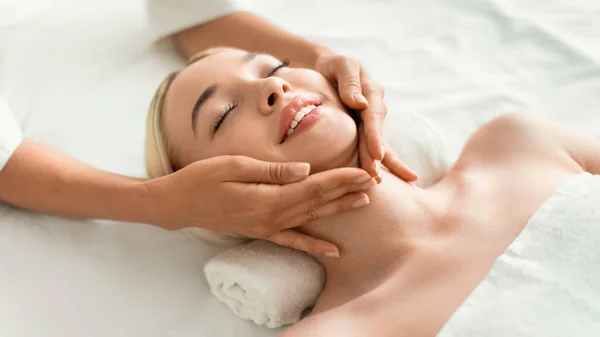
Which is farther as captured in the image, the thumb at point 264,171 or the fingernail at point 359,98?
the fingernail at point 359,98

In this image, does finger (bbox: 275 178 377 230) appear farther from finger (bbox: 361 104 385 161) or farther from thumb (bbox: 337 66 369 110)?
thumb (bbox: 337 66 369 110)

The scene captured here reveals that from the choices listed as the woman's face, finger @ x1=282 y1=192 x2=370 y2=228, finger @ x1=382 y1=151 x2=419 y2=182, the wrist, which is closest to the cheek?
the woman's face

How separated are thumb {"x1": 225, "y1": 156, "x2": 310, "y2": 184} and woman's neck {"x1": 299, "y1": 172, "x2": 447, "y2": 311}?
0.13 meters

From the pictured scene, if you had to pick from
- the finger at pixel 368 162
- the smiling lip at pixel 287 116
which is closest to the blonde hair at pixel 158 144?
the smiling lip at pixel 287 116

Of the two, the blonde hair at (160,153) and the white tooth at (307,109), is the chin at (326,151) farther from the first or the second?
the blonde hair at (160,153)

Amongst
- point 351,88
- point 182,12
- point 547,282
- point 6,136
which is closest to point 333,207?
point 351,88

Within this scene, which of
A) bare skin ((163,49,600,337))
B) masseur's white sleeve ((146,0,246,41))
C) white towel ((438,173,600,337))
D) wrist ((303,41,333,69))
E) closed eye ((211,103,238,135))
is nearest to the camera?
white towel ((438,173,600,337))

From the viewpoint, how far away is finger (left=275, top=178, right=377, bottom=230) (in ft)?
3.47

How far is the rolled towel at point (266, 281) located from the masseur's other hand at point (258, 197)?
1.8 inches

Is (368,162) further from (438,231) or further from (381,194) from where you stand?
(438,231)

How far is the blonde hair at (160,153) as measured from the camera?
3.92 feet

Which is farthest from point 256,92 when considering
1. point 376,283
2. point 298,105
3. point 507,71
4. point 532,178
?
point 507,71

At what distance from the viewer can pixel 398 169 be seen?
3.83 ft

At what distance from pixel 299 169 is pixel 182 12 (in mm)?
727
